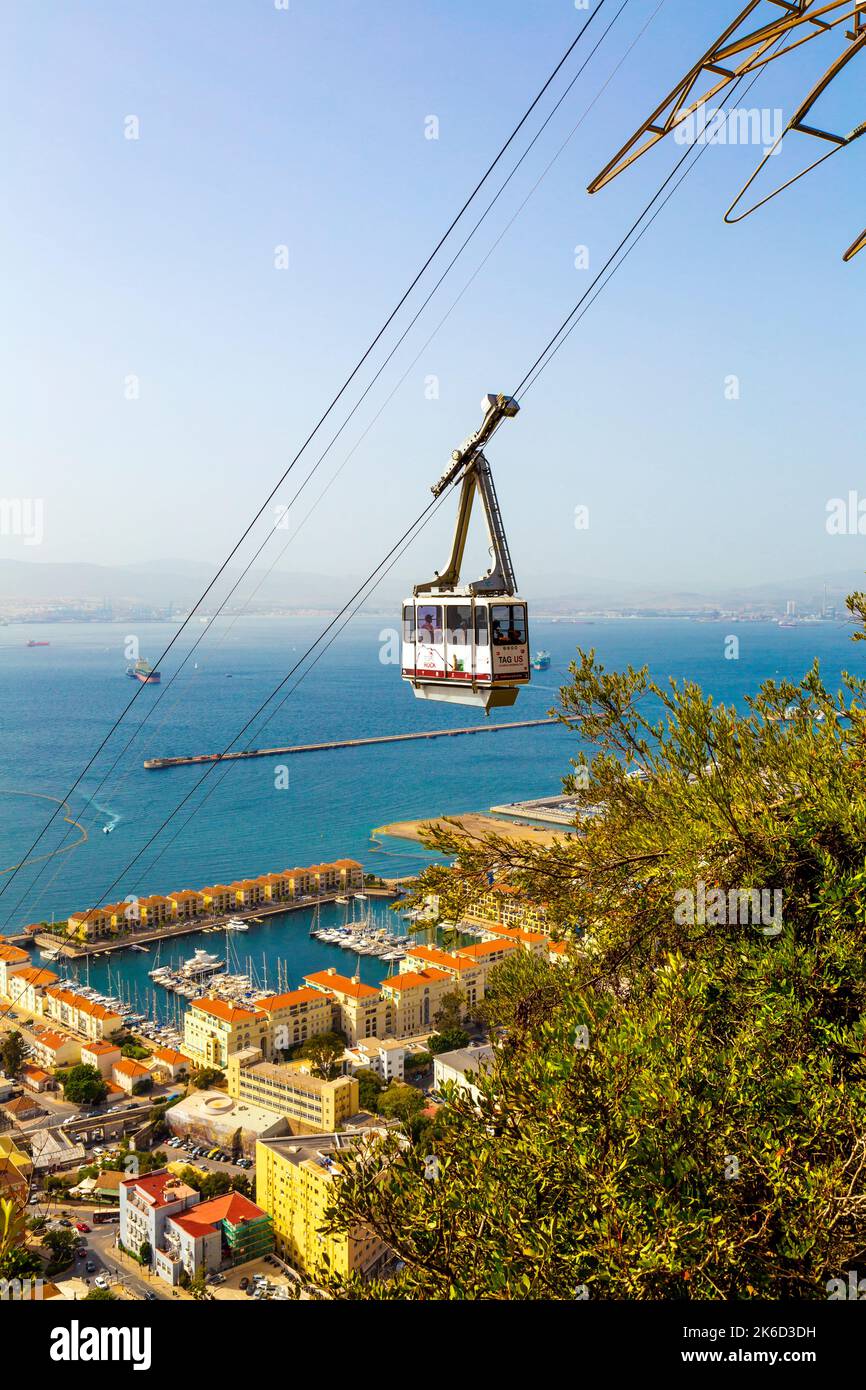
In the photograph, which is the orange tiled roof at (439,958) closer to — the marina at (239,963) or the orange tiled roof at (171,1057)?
the marina at (239,963)

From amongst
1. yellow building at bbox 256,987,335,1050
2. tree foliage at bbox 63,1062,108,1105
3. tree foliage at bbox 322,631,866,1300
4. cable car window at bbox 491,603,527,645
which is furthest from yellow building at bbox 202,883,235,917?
cable car window at bbox 491,603,527,645

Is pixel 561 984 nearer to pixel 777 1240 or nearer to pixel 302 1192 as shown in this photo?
pixel 777 1240

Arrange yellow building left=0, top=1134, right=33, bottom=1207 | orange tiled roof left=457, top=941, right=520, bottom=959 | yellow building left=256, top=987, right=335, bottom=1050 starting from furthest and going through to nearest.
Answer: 1. orange tiled roof left=457, top=941, right=520, bottom=959
2. yellow building left=256, top=987, right=335, bottom=1050
3. yellow building left=0, top=1134, right=33, bottom=1207

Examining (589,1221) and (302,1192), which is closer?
(589,1221)

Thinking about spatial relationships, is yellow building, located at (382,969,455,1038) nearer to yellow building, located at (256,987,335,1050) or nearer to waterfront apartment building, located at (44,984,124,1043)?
yellow building, located at (256,987,335,1050)

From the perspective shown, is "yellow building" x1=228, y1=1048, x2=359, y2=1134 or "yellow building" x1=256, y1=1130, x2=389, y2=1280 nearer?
"yellow building" x1=256, y1=1130, x2=389, y2=1280
